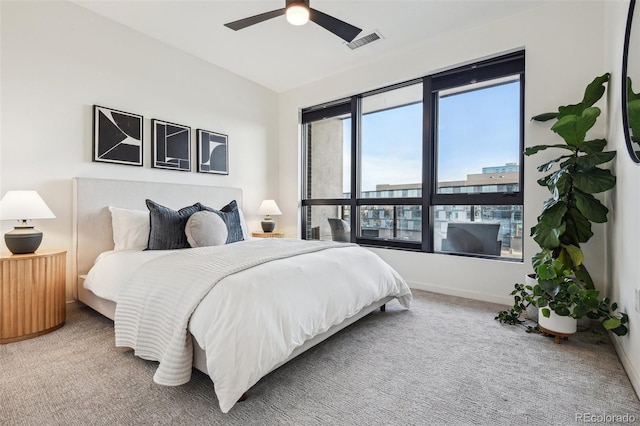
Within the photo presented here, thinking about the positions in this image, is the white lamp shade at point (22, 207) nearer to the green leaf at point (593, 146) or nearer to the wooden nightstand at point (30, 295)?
the wooden nightstand at point (30, 295)

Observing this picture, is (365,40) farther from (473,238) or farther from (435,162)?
(473,238)

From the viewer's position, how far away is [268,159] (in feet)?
16.0

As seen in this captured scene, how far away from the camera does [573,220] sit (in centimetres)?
235

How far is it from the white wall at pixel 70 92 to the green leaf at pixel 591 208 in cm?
386

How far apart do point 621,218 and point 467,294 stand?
1.58 metres

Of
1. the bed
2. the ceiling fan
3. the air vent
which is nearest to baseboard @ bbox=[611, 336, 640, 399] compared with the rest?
the bed

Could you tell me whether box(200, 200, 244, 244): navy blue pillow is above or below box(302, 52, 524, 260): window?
below

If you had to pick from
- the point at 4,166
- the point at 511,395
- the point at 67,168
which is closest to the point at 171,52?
the point at 67,168

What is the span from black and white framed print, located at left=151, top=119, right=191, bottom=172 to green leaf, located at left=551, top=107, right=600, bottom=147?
3.73 m

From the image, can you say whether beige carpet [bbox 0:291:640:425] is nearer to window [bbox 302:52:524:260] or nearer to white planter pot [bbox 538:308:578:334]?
white planter pot [bbox 538:308:578:334]

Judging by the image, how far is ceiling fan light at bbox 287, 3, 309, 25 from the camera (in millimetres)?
2184

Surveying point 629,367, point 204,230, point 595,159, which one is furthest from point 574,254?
point 204,230

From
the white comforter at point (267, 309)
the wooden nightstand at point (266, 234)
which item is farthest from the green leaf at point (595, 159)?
the wooden nightstand at point (266, 234)

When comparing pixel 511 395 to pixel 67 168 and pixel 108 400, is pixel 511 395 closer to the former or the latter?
pixel 108 400
